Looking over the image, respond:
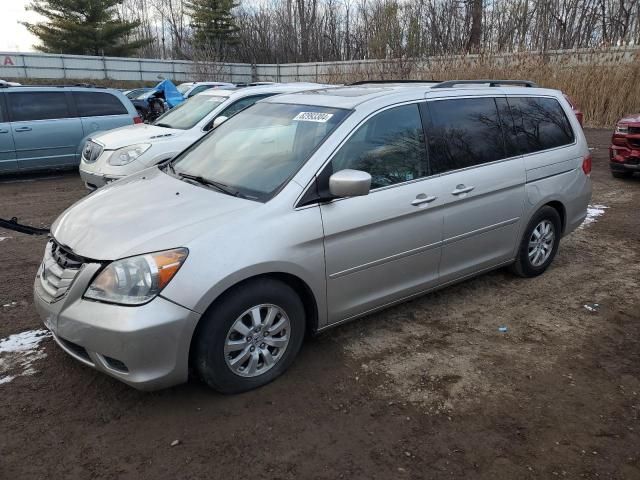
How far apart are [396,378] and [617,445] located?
1.25 metres

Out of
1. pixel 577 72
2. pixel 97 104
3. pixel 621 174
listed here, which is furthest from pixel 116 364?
pixel 577 72

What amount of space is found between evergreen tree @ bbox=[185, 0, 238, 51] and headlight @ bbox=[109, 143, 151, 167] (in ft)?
124

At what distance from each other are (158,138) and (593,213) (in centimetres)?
630

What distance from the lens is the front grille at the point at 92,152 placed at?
7625 mm

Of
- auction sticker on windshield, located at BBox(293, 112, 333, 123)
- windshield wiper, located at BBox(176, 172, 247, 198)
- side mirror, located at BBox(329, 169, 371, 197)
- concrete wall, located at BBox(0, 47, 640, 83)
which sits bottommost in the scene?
windshield wiper, located at BBox(176, 172, 247, 198)

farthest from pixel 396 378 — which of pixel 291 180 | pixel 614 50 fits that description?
pixel 614 50

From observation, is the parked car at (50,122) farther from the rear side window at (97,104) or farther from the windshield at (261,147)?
the windshield at (261,147)

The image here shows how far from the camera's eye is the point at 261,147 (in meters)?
3.83

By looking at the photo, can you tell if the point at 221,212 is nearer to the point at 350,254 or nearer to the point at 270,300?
the point at 270,300

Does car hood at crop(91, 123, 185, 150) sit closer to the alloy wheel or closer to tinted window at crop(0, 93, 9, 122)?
tinted window at crop(0, 93, 9, 122)

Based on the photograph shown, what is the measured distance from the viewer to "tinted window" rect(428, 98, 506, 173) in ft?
13.0

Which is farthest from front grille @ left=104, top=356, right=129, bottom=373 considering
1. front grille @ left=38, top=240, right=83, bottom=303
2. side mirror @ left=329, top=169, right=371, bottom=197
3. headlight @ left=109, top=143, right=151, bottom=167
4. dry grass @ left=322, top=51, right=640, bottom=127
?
dry grass @ left=322, top=51, right=640, bottom=127

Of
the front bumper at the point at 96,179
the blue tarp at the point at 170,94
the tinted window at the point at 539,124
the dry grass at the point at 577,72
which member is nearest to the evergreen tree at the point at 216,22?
the dry grass at the point at 577,72

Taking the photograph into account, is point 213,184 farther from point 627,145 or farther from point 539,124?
point 627,145
